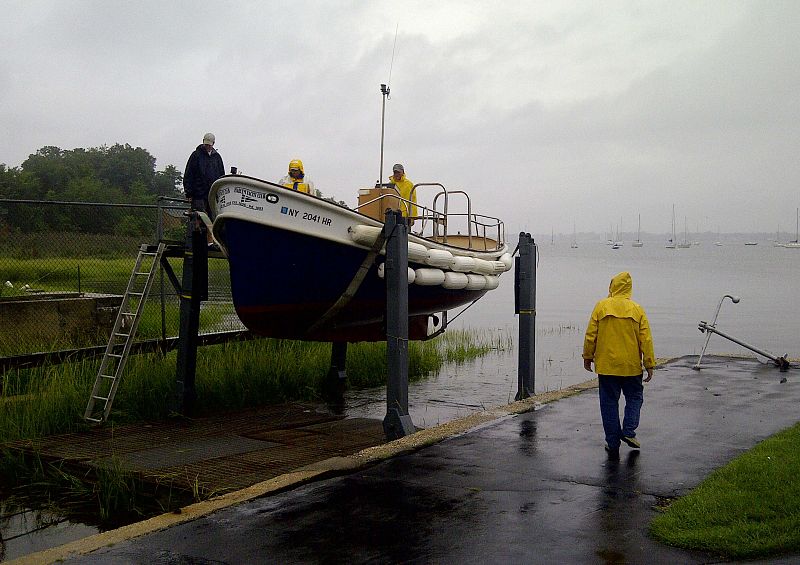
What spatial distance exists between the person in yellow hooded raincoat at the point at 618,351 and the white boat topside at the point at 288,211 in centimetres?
318

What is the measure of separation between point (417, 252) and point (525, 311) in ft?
6.81

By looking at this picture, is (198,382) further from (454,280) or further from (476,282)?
(476,282)

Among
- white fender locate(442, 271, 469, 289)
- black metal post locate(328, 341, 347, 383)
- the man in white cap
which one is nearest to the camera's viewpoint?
white fender locate(442, 271, 469, 289)

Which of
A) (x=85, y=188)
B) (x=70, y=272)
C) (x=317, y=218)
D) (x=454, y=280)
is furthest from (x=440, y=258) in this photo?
(x=85, y=188)

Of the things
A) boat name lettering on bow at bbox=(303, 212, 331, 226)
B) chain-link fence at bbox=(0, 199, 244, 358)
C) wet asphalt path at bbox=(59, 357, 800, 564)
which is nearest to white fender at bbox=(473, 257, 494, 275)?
boat name lettering on bow at bbox=(303, 212, 331, 226)

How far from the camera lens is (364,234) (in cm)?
950

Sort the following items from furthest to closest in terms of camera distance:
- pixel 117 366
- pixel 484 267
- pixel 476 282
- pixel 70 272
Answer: pixel 70 272 < pixel 484 267 < pixel 476 282 < pixel 117 366

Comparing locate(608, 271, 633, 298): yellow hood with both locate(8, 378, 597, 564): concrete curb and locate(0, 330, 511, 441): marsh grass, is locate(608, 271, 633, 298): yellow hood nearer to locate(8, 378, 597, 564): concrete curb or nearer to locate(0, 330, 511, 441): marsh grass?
locate(8, 378, 597, 564): concrete curb

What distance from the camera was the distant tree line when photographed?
527 inches

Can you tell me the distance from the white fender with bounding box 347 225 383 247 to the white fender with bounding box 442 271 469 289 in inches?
59.2

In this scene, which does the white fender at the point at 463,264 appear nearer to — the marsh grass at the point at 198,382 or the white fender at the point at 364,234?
the white fender at the point at 364,234

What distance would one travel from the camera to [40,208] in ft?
43.4

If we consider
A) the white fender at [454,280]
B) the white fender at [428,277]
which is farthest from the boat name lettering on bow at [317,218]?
the white fender at [454,280]

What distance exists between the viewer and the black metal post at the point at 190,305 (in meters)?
10.0
